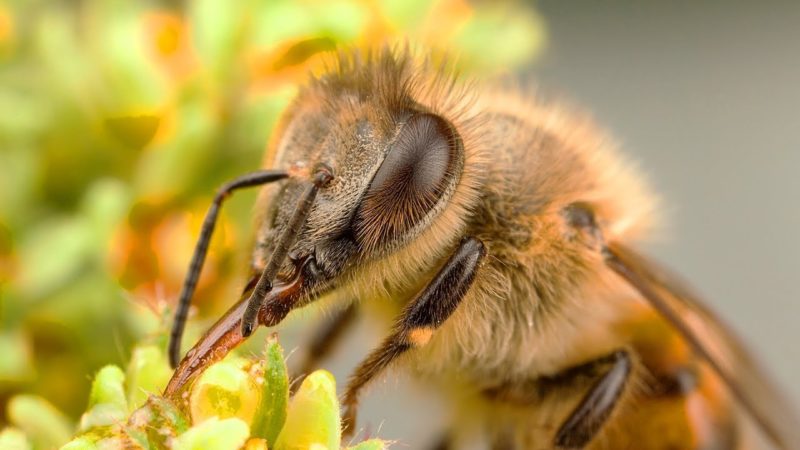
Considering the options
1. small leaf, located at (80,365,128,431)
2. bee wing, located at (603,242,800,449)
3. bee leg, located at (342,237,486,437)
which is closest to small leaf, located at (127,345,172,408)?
small leaf, located at (80,365,128,431)

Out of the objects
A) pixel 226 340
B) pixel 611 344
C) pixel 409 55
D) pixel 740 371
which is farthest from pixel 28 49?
pixel 740 371

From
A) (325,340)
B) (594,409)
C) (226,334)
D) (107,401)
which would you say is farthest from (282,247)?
(594,409)

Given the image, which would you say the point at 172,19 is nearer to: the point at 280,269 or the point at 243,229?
the point at 243,229

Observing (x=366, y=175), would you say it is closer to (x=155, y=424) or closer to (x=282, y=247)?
(x=282, y=247)

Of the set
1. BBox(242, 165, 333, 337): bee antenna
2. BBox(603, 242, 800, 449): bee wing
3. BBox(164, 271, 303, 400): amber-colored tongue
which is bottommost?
BBox(603, 242, 800, 449): bee wing

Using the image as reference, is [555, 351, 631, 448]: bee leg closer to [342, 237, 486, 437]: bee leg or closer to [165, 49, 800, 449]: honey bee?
[165, 49, 800, 449]: honey bee

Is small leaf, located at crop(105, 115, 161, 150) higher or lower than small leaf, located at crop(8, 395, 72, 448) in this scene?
higher

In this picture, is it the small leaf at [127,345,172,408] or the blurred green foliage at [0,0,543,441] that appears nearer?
the small leaf at [127,345,172,408]
